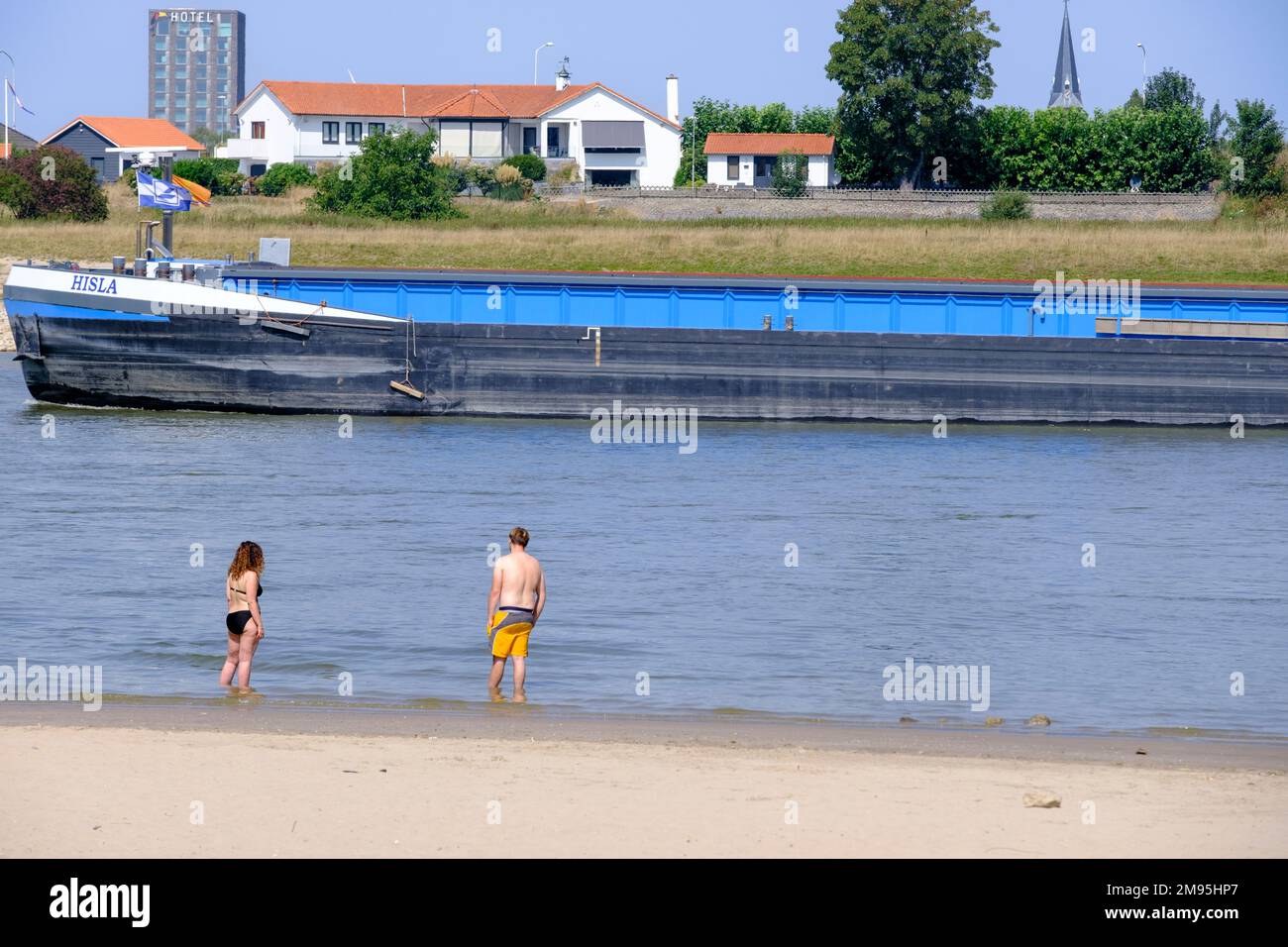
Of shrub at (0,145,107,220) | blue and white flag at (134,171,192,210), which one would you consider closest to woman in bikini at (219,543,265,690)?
blue and white flag at (134,171,192,210)

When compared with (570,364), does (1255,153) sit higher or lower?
higher

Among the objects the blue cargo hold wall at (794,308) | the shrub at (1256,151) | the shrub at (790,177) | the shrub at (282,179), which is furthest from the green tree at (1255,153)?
the shrub at (282,179)

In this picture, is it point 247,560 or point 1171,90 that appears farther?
point 1171,90

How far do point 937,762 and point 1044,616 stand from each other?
634cm

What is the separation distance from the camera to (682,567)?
19141 mm

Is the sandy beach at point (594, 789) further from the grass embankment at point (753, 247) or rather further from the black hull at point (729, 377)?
the grass embankment at point (753, 247)

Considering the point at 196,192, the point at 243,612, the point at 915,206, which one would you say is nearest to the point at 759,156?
the point at 915,206

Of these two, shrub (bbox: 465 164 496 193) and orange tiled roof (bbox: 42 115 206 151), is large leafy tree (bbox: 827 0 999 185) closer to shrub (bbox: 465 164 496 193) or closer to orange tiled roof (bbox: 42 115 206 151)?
shrub (bbox: 465 164 496 193)

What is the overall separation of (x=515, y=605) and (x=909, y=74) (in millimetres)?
67874

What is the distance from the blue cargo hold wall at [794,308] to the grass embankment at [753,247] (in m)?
15.5

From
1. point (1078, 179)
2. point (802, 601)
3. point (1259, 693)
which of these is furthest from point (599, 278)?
point (1078, 179)

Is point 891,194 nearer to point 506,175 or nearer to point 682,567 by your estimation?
point 506,175

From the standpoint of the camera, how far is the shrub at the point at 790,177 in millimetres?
72375
